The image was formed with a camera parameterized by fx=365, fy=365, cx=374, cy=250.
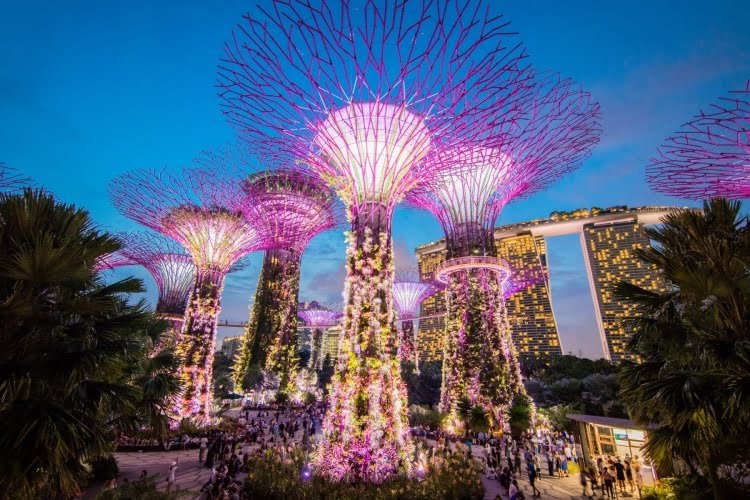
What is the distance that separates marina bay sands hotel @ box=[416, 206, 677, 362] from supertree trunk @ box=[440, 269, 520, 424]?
64.7 metres

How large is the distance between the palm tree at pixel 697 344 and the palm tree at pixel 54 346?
824cm

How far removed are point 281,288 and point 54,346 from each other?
1411 inches

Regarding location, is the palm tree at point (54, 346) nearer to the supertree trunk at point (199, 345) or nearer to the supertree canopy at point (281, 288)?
the supertree trunk at point (199, 345)

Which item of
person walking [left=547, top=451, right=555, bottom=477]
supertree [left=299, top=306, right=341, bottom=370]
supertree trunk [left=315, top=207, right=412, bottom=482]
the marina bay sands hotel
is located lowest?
person walking [left=547, top=451, right=555, bottom=477]

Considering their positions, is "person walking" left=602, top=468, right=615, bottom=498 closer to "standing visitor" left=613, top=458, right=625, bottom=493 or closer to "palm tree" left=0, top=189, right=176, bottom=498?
"standing visitor" left=613, top=458, right=625, bottom=493

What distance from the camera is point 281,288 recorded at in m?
40.5

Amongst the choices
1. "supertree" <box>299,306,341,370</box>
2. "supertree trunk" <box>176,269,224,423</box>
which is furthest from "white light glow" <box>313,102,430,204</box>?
"supertree" <box>299,306,341,370</box>

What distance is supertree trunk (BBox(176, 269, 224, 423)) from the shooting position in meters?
17.7

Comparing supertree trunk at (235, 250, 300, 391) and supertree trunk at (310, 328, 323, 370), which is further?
supertree trunk at (310, 328, 323, 370)

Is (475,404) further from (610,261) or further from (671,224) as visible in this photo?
(610,261)

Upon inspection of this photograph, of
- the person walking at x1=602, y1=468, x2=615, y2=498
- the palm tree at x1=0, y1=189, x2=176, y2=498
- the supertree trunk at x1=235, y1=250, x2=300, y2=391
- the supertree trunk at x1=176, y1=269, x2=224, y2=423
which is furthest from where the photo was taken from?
the supertree trunk at x1=235, y1=250, x2=300, y2=391

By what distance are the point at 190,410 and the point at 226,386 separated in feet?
75.9

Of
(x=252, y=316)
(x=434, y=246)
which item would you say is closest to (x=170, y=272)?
(x=252, y=316)

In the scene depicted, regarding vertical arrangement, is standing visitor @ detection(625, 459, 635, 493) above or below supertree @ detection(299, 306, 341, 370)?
below
